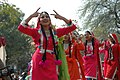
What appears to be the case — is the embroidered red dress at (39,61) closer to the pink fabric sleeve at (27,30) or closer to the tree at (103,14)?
the pink fabric sleeve at (27,30)

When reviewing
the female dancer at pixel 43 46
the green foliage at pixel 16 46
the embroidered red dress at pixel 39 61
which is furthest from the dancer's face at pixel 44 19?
the green foliage at pixel 16 46

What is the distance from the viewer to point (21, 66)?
53.0m

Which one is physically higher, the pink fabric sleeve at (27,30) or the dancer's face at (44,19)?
the dancer's face at (44,19)

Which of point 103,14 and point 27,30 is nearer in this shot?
point 27,30

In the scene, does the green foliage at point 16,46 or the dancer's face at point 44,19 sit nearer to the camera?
the dancer's face at point 44,19

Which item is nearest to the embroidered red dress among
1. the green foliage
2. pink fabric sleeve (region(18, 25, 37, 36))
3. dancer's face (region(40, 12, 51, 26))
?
pink fabric sleeve (region(18, 25, 37, 36))

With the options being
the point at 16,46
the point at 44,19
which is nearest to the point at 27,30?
the point at 44,19

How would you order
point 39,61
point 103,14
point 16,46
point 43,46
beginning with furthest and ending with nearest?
point 16,46
point 103,14
point 43,46
point 39,61

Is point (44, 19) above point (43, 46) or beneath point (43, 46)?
above

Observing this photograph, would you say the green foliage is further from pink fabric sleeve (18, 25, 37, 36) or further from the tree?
pink fabric sleeve (18, 25, 37, 36)

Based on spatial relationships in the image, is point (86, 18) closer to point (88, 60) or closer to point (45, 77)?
point (88, 60)

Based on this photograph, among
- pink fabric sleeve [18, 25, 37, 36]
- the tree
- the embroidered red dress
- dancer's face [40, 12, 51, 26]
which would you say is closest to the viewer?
the embroidered red dress

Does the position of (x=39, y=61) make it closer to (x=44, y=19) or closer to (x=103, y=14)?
(x=44, y=19)

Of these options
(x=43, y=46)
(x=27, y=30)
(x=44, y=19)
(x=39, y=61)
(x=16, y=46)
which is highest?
(x=44, y=19)
